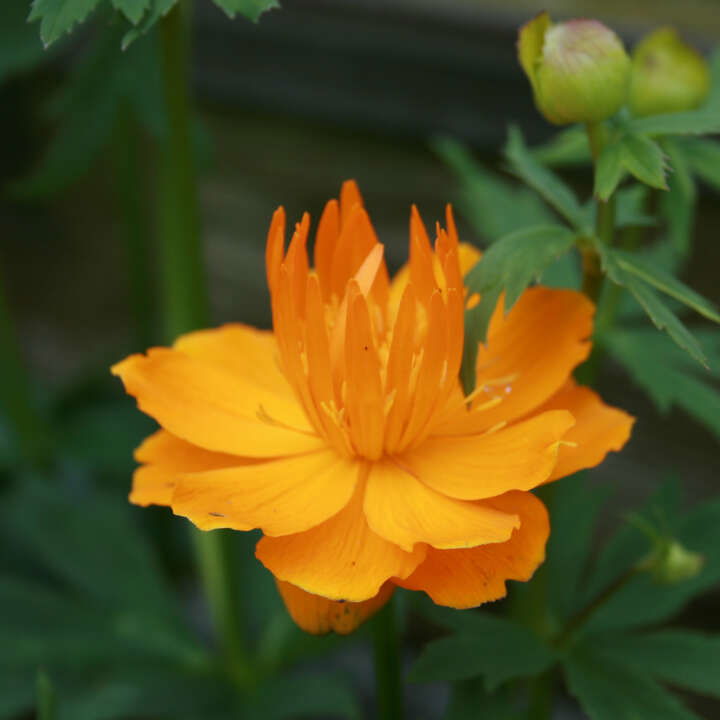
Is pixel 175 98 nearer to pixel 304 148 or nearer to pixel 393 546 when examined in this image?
pixel 393 546

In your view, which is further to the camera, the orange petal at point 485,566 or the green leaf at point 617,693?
the green leaf at point 617,693

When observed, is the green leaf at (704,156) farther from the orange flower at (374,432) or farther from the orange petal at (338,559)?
the orange petal at (338,559)

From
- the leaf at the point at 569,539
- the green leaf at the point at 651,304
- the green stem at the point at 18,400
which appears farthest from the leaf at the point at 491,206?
the green stem at the point at 18,400

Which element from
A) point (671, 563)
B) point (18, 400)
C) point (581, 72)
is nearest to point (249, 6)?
point (581, 72)

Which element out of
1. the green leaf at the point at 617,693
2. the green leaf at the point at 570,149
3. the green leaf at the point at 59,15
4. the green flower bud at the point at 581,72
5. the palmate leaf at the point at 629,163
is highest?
the green leaf at the point at 59,15

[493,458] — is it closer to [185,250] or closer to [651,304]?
[651,304]

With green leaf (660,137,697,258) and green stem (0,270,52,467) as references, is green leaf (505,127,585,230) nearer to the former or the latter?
green leaf (660,137,697,258)
